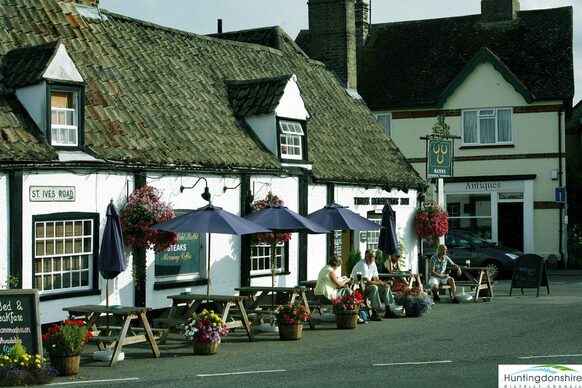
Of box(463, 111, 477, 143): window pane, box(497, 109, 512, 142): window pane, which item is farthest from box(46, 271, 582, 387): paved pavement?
box(463, 111, 477, 143): window pane

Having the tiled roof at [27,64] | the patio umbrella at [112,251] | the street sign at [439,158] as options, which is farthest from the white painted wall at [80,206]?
the street sign at [439,158]

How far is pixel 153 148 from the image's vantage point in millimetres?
18938

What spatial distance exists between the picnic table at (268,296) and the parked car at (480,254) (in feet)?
43.2

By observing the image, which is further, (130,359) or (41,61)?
(41,61)

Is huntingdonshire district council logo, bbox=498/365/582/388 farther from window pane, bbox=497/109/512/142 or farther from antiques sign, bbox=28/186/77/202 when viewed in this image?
window pane, bbox=497/109/512/142

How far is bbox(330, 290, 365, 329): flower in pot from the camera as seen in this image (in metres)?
18.4

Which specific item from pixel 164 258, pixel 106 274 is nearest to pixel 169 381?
pixel 106 274

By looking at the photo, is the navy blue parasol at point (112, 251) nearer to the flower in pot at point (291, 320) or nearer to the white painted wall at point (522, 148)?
the flower in pot at point (291, 320)

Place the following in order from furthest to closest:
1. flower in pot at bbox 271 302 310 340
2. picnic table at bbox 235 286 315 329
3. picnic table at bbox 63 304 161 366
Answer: picnic table at bbox 235 286 315 329
flower in pot at bbox 271 302 310 340
picnic table at bbox 63 304 161 366

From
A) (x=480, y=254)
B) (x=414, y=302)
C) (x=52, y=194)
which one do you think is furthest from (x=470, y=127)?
(x=52, y=194)

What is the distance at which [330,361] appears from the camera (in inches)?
551

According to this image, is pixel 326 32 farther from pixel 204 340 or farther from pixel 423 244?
pixel 204 340

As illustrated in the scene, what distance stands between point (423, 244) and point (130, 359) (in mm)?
18965

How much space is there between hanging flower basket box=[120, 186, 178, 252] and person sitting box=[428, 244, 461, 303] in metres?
8.75
